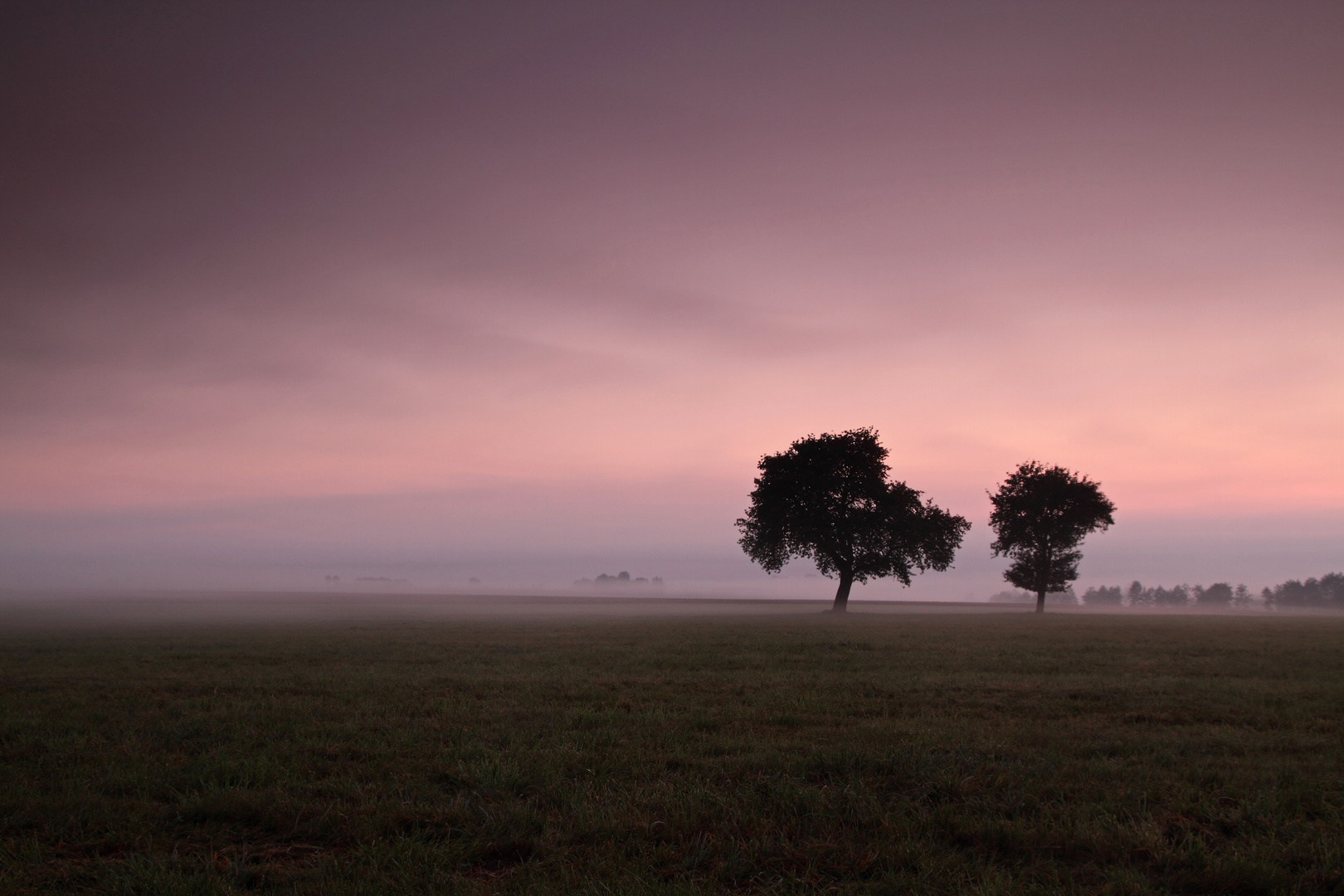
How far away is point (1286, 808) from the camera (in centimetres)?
625

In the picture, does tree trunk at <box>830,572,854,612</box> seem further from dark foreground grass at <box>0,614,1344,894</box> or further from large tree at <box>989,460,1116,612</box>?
dark foreground grass at <box>0,614,1344,894</box>

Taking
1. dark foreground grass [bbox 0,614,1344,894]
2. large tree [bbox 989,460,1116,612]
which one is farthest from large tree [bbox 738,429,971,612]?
dark foreground grass [bbox 0,614,1344,894]

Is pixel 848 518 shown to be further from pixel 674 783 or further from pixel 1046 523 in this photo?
pixel 674 783

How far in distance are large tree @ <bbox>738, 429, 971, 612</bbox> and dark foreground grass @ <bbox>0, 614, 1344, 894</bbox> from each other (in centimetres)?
3825

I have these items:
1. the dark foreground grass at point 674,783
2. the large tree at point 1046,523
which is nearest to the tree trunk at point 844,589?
the large tree at point 1046,523

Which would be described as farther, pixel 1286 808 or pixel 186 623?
pixel 186 623

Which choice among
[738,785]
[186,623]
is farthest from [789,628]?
[186,623]

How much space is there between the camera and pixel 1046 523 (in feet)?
203

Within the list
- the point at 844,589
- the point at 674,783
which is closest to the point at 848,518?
the point at 844,589

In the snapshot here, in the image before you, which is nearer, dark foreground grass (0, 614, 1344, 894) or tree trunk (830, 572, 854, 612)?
dark foreground grass (0, 614, 1344, 894)

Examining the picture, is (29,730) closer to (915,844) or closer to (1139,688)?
(915,844)

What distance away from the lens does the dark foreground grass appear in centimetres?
511

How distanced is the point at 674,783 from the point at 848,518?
48.0 meters

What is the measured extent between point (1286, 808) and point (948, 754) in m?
2.93
